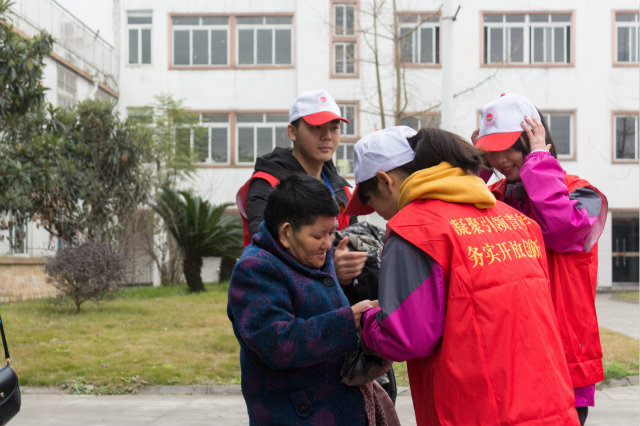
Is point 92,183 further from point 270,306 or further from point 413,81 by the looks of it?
point 270,306

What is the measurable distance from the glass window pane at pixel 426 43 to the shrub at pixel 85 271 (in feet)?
47.8

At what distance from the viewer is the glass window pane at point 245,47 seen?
26.3m

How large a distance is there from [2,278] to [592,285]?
16.4 meters

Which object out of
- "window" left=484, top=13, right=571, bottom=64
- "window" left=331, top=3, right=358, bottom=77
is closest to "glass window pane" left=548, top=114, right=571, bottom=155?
"window" left=484, top=13, right=571, bottom=64

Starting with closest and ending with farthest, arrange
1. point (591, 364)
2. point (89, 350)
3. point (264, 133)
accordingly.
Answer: point (591, 364), point (89, 350), point (264, 133)

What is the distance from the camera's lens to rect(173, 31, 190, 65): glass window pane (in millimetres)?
26266

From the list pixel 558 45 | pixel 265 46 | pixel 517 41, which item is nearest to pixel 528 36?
pixel 517 41

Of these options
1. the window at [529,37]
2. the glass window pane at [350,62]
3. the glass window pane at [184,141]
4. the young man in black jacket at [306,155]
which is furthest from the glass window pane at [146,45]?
the young man in black jacket at [306,155]

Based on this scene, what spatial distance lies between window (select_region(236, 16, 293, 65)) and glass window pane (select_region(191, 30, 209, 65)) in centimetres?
105

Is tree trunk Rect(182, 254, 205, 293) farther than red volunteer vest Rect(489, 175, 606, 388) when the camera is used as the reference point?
Yes

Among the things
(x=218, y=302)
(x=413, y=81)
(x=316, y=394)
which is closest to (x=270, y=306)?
(x=316, y=394)

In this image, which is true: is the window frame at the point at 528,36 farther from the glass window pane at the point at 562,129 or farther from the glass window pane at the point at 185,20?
the glass window pane at the point at 185,20

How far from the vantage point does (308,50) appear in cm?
2580

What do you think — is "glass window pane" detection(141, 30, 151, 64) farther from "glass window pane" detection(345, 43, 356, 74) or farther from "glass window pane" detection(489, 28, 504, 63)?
"glass window pane" detection(489, 28, 504, 63)
